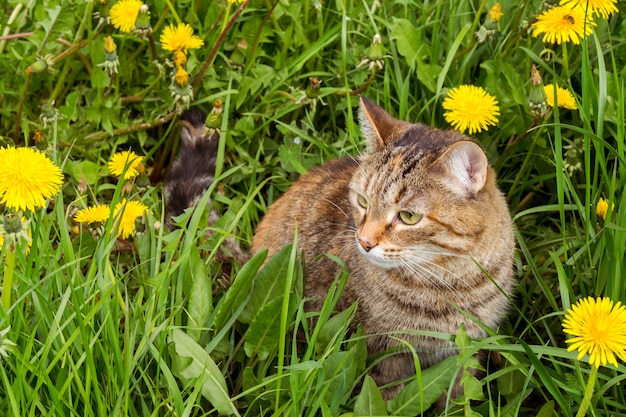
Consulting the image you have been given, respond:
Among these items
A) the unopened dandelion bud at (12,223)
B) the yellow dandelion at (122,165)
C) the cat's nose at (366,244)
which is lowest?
the cat's nose at (366,244)

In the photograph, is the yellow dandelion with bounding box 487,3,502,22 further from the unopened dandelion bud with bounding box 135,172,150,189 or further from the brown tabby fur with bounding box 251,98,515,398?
the unopened dandelion bud with bounding box 135,172,150,189

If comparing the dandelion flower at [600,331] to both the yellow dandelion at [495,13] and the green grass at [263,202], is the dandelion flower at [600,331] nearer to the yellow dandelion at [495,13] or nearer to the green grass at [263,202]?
the green grass at [263,202]

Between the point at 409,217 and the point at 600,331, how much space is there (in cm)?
75

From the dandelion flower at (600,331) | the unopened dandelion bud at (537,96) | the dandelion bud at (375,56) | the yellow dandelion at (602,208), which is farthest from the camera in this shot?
the dandelion bud at (375,56)

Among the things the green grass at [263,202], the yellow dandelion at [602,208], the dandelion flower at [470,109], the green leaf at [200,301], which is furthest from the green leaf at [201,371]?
the yellow dandelion at [602,208]

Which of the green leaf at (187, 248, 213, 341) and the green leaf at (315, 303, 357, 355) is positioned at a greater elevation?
the green leaf at (187, 248, 213, 341)

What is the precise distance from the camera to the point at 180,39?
11.4ft

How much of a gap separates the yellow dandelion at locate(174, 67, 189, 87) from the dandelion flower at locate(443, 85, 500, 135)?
39.2 inches

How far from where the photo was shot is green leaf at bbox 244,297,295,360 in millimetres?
2600

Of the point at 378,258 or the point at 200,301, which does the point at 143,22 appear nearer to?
the point at 200,301

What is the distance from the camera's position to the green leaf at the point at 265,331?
260 cm

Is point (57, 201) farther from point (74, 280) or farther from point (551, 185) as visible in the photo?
point (551, 185)

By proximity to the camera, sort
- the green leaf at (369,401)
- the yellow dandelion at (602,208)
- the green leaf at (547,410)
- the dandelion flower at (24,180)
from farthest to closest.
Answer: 1. the yellow dandelion at (602,208)
2. the green leaf at (547,410)
3. the green leaf at (369,401)
4. the dandelion flower at (24,180)

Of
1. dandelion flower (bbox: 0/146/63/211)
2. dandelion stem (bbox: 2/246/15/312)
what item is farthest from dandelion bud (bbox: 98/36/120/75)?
dandelion stem (bbox: 2/246/15/312)
